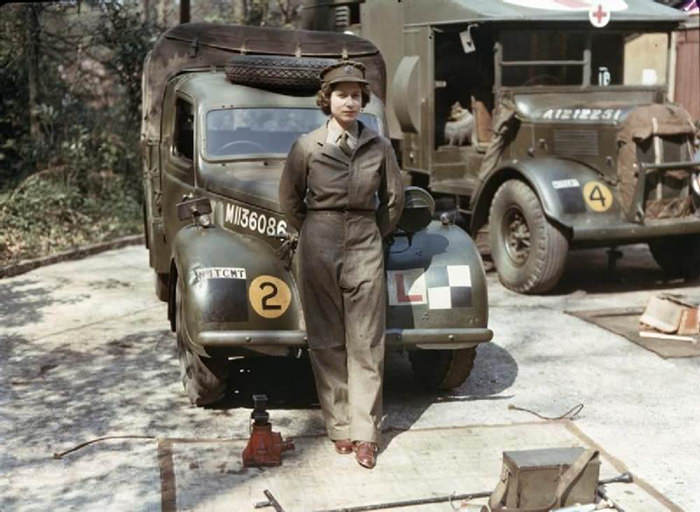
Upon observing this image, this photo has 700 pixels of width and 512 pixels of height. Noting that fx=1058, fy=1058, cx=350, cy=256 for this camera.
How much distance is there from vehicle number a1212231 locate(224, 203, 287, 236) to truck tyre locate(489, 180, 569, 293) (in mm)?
3422

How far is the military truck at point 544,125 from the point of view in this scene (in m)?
8.66

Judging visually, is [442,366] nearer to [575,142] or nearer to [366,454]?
[366,454]

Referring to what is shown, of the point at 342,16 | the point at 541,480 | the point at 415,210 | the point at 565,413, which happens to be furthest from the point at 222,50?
the point at 541,480

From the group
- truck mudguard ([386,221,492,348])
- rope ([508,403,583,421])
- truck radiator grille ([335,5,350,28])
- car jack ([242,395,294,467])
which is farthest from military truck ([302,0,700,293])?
car jack ([242,395,294,467])

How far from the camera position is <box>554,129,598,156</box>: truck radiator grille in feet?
29.4

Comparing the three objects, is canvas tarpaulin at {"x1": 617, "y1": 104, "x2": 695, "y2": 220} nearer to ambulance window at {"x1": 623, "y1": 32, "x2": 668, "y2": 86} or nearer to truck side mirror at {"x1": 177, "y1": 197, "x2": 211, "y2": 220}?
ambulance window at {"x1": 623, "y1": 32, "x2": 668, "y2": 86}

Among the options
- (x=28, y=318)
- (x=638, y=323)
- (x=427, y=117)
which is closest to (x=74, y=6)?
(x=427, y=117)

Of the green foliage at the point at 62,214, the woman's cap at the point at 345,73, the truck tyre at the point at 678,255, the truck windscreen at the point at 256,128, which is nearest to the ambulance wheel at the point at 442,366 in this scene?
the truck windscreen at the point at 256,128

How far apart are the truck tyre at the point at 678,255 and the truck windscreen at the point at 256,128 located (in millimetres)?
3968

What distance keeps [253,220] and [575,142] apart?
4.06m

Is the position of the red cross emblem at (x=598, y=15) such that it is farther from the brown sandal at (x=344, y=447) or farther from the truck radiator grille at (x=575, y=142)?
the brown sandal at (x=344, y=447)

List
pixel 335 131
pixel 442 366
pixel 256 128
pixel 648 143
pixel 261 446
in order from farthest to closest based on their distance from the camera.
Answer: pixel 648 143, pixel 256 128, pixel 442 366, pixel 335 131, pixel 261 446

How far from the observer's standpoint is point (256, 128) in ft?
22.1

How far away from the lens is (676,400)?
6039 mm
